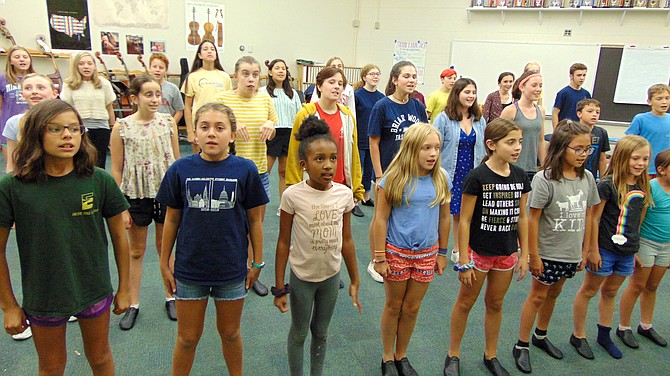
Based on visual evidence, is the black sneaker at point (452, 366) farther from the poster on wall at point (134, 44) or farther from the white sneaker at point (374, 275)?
the poster on wall at point (134, 44)

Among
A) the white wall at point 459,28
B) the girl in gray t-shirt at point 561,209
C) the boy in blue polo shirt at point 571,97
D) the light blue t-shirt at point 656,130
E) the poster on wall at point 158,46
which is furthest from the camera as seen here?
the poster on wall at point 158,46

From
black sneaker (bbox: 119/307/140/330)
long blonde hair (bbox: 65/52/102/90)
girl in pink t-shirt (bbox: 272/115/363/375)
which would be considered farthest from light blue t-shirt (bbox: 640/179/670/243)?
long blonde hair (bbox: 65/52/102/90)

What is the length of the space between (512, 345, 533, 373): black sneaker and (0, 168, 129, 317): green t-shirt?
1950 millimetres

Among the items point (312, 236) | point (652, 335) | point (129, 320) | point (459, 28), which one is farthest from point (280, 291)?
point (459, 28)

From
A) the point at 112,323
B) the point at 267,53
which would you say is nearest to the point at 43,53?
the point at 267,53

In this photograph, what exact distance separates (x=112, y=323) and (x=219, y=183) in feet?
4.38

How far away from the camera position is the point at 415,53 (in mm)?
8164

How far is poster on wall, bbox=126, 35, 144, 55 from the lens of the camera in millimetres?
7066

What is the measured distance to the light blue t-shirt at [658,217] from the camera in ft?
7.56

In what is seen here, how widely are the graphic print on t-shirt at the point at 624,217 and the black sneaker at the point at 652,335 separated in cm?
71

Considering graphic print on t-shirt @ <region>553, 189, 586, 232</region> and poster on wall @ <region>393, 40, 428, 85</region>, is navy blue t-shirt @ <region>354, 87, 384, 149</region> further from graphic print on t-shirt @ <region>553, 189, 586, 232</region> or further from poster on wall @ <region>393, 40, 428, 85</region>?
poster on wall @ <region>393, 40, 428, 85</region>

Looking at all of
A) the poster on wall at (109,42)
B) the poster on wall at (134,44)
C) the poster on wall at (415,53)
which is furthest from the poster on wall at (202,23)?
the poster on wall at (415,53)

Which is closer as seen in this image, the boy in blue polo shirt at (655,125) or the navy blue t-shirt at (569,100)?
the boy in blue polo shirt at (655,125)

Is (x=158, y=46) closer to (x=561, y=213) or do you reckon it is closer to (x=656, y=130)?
(x=656, y=130)
